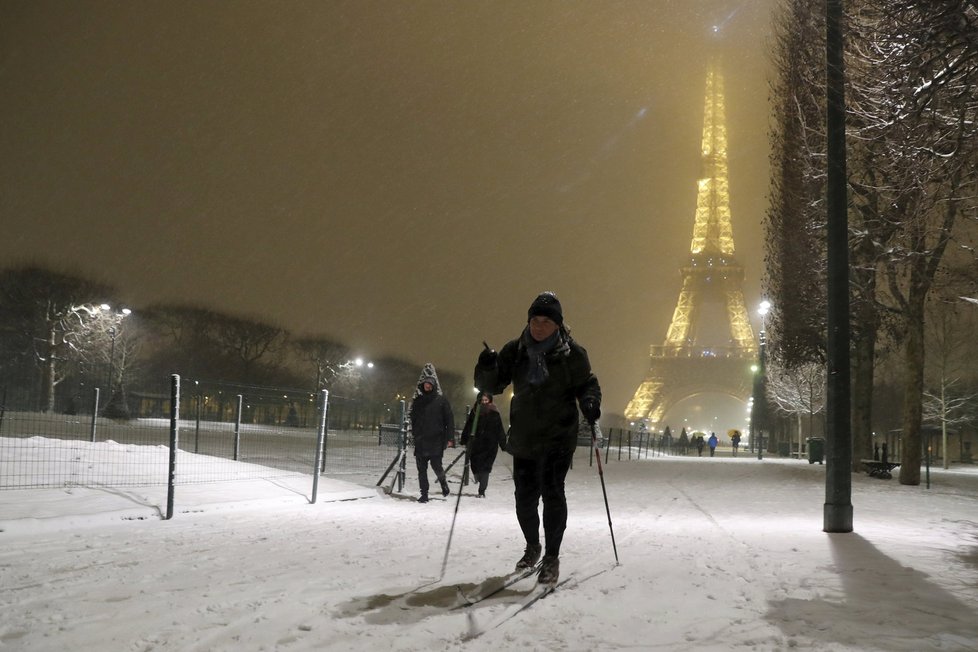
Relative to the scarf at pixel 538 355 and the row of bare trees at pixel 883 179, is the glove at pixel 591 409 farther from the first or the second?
the row of bare trees at pixel 883 179

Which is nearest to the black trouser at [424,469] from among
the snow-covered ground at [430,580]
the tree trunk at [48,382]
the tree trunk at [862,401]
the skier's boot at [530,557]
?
the snow-covered ground at [430,580]

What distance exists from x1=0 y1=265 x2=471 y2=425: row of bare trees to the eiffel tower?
773 inches

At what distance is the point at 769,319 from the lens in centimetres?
3544

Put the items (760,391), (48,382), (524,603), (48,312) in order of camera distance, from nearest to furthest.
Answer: (524,603) → (48,382) → (48,312) → (760,391)

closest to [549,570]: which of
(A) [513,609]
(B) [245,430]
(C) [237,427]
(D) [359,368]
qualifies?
(A) [513,609]

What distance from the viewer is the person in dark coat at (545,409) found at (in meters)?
5.43

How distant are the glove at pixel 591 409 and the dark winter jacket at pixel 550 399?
0.11 feet

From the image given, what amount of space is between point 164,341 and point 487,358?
5350cm

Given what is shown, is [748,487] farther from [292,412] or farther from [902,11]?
[902,11]

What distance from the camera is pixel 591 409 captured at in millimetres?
5367

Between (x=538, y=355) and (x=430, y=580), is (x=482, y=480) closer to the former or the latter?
(x=430, y=580)

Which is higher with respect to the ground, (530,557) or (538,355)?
(538,355)

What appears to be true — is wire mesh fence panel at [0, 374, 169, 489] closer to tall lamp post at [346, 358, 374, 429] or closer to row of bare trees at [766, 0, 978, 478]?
row of bare trees at [766, 0, 978, 478]

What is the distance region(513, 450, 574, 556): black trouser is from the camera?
5438 mm
